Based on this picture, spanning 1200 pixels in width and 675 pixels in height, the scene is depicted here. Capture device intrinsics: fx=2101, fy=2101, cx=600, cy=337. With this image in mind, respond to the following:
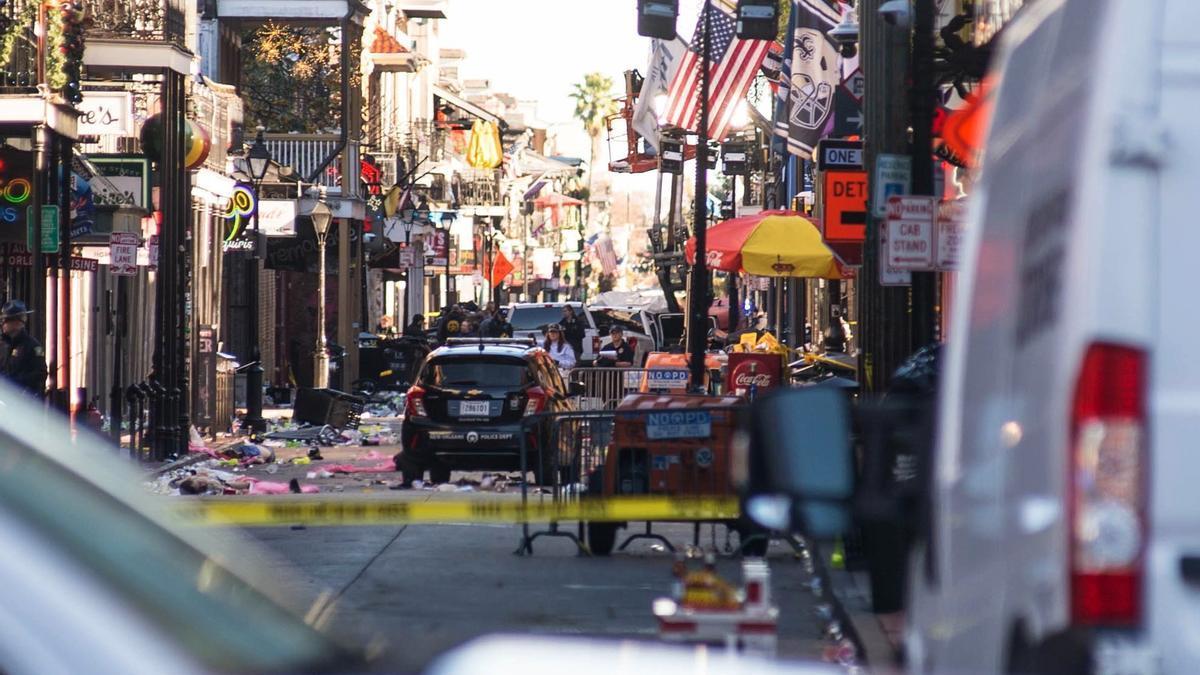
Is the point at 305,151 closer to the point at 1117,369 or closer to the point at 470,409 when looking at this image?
the point at 470,409

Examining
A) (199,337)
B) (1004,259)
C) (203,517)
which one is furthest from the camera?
(199,337)

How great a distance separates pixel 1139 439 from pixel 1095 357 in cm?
15

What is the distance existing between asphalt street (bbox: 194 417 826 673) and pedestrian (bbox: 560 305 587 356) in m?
27.8

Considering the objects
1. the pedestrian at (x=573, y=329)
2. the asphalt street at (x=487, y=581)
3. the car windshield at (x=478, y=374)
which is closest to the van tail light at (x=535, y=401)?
the car windshield at (x=478, y=374)

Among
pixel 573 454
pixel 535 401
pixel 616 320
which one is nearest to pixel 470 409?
pixel 535 401

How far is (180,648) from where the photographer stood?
8.52ft

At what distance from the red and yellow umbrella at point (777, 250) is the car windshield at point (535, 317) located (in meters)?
24.1

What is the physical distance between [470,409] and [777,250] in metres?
4.78

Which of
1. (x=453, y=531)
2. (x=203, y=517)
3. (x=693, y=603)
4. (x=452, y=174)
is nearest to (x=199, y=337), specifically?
(x=453, y=531)

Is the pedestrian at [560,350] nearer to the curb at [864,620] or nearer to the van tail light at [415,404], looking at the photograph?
the van tail light at [415,404]

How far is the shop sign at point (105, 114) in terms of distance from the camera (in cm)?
2542

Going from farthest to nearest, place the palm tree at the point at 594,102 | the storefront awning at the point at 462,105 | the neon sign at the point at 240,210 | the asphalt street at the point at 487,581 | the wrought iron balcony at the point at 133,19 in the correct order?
1. the palm tree at the point at 594,102
2. the storefront awning at the point at 462,105
3. the neon sign at the point at 240,210
4. the wrought iron balcony at the point at 133,19
5. the asphalt street at the point at 487,581

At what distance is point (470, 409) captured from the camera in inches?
909

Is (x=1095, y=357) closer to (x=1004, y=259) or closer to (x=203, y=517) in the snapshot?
(x=1004, y=259)
